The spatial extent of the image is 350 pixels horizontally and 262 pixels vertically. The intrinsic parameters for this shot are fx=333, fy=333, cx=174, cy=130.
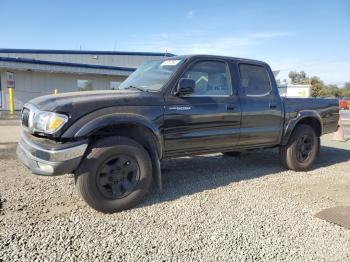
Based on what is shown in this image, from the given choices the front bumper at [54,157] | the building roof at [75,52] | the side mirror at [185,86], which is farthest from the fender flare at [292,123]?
the building roof at [75,52]

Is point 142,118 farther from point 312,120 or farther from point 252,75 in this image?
point 312,120

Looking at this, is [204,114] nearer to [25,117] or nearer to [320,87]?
[25,117]

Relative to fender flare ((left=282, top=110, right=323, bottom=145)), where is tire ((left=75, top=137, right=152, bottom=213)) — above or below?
below

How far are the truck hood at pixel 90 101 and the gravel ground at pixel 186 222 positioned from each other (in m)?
1.19

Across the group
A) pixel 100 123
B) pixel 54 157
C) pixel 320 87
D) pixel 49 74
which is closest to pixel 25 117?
pixel 54 157

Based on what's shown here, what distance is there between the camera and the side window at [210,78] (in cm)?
486

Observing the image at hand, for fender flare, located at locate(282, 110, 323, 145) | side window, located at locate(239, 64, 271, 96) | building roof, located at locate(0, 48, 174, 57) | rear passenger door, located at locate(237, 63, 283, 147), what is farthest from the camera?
building roof, located at locate(0, 48, 174, 57)

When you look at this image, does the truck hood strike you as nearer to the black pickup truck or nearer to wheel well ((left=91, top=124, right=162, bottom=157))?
the black pickup truck

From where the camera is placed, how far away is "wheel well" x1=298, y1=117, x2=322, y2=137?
6.39 meters

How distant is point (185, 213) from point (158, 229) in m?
0.53

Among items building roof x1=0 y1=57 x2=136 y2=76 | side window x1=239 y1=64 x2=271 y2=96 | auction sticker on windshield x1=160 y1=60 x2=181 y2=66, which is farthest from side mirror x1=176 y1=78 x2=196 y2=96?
building roof x1=0 y1=57 x2=136 y2=76

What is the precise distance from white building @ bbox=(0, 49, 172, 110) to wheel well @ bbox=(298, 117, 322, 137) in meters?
13.3

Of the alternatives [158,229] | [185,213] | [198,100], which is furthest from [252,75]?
[158,229]

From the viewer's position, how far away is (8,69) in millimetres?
20328
